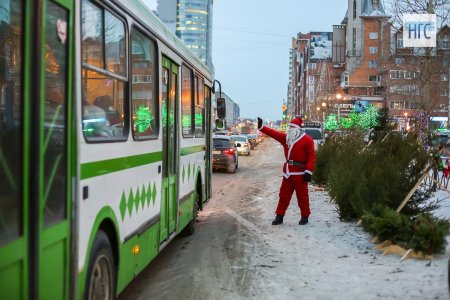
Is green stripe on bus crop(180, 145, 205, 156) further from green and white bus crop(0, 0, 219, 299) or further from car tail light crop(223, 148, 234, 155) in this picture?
car tail light crop(223, 148, 234, 155)

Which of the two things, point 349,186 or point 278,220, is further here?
point 278,220

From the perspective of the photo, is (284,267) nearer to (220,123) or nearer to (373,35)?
(220,123)

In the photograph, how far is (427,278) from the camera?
19.9 ft

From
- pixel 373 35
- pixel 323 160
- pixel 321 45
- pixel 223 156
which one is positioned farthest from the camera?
pixel 321 45

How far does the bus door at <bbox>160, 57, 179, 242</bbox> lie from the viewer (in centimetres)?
666

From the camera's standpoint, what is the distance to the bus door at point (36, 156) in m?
2.96

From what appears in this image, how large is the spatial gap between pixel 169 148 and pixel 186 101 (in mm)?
1400

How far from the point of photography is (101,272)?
4.35 meters

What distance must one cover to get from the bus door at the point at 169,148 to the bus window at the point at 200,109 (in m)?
1.80

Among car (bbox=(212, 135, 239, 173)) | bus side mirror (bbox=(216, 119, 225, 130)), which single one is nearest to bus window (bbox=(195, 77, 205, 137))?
bus side mirror (bbox=(216, 119, 225, 130))

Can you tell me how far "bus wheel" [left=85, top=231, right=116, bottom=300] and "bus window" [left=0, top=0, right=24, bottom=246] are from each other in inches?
45.3

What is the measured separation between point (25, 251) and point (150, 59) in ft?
11.0

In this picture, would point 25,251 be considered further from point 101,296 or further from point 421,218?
point 421,218
